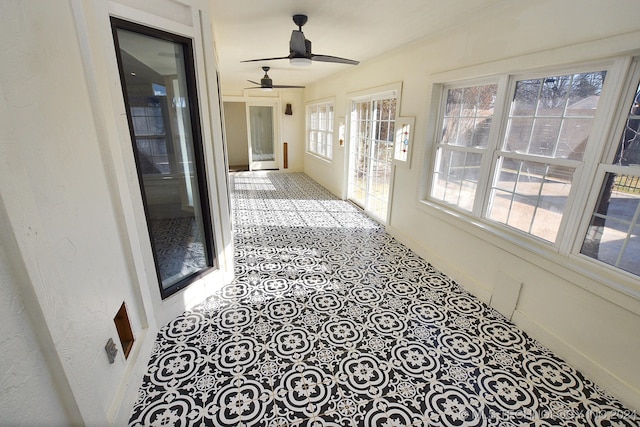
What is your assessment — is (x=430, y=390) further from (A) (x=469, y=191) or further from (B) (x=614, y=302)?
(A) (x=469, y=191)

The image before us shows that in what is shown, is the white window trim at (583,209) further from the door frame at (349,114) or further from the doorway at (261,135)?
the doorway at (261,135)

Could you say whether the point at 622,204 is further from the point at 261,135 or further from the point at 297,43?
the point at 261,135

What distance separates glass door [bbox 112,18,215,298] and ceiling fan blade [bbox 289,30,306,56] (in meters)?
1.00

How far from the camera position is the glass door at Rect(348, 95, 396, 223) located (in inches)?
169

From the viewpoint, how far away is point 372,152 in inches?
188

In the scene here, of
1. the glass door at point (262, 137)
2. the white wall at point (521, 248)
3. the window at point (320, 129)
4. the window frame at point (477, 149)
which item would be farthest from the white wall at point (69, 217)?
the glass door at point (262, 137)

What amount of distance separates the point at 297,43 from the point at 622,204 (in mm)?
2772

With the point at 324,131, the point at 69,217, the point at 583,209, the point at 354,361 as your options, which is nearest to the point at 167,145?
the point at 69,217

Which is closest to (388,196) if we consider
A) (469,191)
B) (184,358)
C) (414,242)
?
(414,242)

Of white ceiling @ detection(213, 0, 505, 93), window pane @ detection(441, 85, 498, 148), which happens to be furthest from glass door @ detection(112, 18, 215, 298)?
window pane @ detection(441, 85, 498, 148)

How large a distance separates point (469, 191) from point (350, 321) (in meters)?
1.78

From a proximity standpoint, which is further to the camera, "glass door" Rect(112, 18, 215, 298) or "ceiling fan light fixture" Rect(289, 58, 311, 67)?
"ceiling fan light fixture" Rect(289, 58, 311, 67)

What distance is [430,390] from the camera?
1.80 metres

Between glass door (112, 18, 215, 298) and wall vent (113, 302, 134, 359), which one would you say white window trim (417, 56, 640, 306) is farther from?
wall vent (113, 302, 134, 359)
